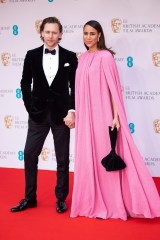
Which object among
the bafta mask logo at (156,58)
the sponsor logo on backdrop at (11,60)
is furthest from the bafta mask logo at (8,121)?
the bafta mask logo at (156,58)

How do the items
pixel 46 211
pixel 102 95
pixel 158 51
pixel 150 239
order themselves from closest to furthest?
1. pixel 150 239
2. pixel 102 95
3. pixel 46 211
4. pixel 158 51

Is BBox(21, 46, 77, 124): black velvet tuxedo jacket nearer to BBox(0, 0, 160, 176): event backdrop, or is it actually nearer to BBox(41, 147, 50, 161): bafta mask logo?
BBox(0, 0, 160, 176): event backdrop

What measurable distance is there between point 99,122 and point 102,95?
0.74 ft

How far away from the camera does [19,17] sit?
4547mm

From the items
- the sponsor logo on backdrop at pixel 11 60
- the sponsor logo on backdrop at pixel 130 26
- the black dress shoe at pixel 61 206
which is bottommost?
the black dress shoe at pixel 61 206

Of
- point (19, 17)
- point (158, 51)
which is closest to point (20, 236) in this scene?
point (158, 51)

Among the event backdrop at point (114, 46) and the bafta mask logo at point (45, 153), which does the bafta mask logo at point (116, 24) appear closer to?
the event backdrop at point (114, 46)

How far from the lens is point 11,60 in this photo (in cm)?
464

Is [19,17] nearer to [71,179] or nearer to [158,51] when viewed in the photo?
[158,51]

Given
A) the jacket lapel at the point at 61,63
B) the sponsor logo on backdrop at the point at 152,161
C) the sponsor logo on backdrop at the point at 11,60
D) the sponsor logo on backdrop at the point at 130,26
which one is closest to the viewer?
the jacket lapel at the point at 61,63

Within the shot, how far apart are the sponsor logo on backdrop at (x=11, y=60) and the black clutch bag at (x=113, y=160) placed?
211 cm

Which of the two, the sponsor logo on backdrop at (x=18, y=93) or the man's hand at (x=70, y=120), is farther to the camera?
the sponsor logo on backdrop at (x=18, y=93)

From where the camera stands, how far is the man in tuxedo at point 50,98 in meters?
3.08

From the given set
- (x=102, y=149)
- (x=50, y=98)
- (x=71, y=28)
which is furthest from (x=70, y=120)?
(x=71, y=28)
